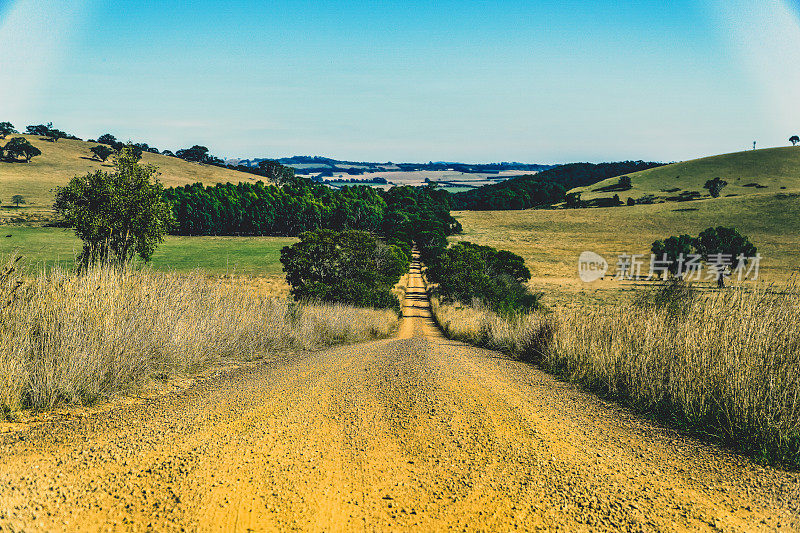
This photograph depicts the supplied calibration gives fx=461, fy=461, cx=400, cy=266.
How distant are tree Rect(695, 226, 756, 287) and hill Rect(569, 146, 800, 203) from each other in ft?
233

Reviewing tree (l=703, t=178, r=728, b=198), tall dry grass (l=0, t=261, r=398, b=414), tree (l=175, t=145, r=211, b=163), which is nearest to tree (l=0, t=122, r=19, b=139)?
tree (l=175, t=145, r=211, b=163)

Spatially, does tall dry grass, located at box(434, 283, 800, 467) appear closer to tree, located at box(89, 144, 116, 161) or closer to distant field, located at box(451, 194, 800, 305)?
distant field, located at box(451, 194, 800, 305)

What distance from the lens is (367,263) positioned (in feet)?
118

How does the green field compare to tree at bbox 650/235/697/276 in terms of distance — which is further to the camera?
tree at bbox 650/235/697/276

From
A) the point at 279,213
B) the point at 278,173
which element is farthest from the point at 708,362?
the point at 278,173

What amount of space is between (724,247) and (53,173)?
142 m

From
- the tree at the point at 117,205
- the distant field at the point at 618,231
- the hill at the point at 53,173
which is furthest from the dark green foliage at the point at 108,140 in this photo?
the tree at the point at 117,205

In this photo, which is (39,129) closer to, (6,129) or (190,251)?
(6,129)

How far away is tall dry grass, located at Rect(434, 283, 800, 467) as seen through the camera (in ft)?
16.9

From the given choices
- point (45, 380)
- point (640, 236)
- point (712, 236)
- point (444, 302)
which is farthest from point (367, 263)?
point (640, 236)

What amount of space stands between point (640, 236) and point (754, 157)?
274 ft

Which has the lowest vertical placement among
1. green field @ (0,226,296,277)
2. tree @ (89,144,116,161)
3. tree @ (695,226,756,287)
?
green field @ (0,226,296,277)

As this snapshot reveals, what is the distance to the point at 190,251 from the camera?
8044cm

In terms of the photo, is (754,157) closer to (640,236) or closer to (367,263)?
(640,236)
